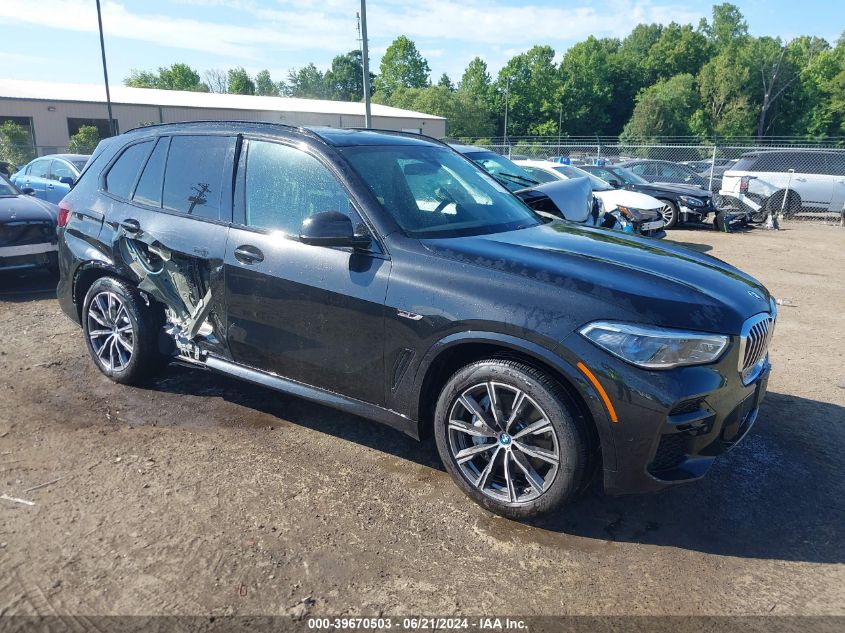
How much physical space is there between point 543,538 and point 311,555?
109cm

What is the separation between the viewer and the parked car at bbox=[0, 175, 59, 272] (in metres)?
7.50

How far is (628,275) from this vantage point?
307 centimetres

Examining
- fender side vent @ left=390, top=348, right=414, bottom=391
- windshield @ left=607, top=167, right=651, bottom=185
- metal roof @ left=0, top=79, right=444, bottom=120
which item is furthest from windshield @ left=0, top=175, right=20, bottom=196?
metal roof @ left=0, top=79, right=444, bottom=120

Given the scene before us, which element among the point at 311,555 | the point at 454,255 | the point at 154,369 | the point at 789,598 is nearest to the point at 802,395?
the point at 789,598

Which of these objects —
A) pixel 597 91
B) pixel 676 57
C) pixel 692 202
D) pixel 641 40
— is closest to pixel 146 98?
pixel 692 202

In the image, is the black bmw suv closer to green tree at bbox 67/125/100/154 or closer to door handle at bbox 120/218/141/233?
door handle at bbox 120/218/141/233

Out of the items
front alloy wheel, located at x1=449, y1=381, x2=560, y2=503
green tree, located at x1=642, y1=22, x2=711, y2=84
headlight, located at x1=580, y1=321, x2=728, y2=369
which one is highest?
green tree, located at x1=642, y1=22, x2=711, y2=84

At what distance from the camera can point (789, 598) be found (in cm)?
262

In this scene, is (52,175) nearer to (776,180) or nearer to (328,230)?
(328,230)

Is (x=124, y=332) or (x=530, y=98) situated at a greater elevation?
(x=530, y=98)

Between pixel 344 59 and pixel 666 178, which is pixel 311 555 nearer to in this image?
pixel 666 178

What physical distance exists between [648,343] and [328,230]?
1630mm

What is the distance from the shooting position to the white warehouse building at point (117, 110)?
35469 mm

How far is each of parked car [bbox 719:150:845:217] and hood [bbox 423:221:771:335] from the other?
14275 millimetres
